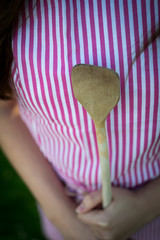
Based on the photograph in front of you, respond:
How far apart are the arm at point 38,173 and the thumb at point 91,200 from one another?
6 centimetres

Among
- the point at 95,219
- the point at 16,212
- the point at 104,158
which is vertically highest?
the point at 104,158

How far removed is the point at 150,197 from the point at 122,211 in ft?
0.27

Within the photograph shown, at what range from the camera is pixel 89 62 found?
0.52m

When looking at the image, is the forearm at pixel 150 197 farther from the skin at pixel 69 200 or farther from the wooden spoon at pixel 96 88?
the wooden spoon at pixel 96 88

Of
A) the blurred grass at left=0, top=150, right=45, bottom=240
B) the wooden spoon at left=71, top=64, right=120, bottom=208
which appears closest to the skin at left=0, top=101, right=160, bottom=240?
the wooden spoon at left=71, top=64, right=120, bottom=208

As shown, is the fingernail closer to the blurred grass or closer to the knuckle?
the knuckle

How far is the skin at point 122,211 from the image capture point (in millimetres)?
688

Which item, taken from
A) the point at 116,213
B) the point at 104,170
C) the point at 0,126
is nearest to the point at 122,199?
the point at 116,213

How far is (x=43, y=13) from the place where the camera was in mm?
539

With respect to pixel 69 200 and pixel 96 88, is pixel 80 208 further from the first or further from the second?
pixel 96 88

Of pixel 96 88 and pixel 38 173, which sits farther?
pixel 38 173

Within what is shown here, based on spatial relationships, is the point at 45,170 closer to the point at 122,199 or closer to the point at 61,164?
the point at 61,164

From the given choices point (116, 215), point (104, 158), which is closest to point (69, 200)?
point (116, 215)

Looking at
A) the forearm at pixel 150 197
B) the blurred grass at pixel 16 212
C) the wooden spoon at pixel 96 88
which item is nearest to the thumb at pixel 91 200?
the forearm at pixel 150 197
